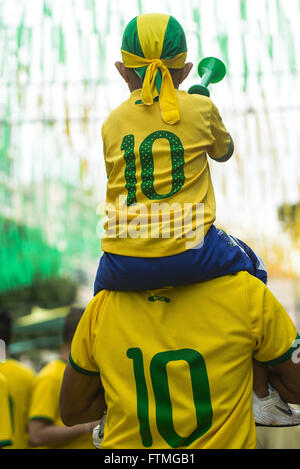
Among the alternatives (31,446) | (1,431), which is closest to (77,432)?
(31,446)

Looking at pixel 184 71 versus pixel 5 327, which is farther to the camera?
pixel 5 327

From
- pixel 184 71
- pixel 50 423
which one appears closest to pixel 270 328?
pixel 184 71

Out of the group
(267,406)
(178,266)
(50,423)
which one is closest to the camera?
(178,266)

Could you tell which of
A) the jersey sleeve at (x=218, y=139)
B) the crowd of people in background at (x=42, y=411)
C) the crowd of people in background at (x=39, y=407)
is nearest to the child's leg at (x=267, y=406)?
the jersey sleeve at (x=218, y=139)

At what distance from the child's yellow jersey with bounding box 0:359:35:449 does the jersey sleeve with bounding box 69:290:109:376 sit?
74.0 inches

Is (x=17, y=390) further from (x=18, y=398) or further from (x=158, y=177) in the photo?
(x=158, y=177)

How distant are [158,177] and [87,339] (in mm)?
549

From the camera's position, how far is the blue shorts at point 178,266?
1.55 meters

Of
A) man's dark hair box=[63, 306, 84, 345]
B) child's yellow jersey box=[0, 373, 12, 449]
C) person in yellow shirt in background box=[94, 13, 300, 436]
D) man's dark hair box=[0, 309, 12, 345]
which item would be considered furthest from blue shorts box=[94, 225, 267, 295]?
man's dark hair box=[0, 309, 12, 345]

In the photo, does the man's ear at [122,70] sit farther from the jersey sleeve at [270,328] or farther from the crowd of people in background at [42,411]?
the crowd of people in background at [42,411]

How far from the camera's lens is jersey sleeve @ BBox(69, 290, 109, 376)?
5.64 feet

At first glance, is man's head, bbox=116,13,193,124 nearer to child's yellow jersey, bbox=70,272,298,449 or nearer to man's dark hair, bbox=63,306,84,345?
child's yellow jersey, bbox=70,272,298,449

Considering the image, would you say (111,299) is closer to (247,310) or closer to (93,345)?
(93,345)

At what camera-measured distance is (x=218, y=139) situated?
1.76 metres
